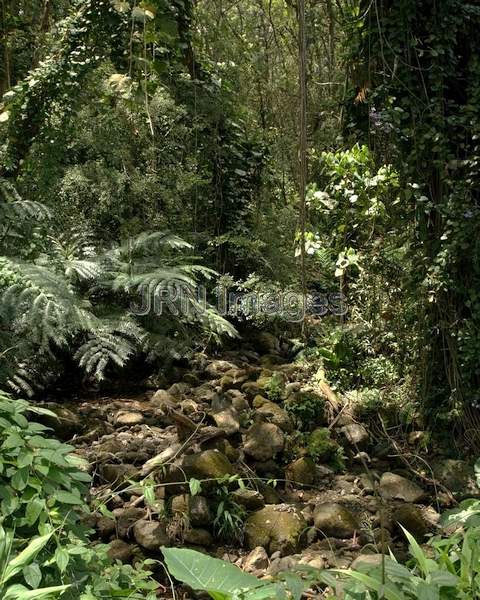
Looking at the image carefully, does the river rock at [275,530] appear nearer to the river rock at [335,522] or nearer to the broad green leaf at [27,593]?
the river rock at [335,522]

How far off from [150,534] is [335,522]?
0.87 meters

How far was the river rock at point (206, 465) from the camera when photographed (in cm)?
297

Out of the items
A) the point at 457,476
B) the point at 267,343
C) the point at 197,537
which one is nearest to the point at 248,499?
the point at 197,537

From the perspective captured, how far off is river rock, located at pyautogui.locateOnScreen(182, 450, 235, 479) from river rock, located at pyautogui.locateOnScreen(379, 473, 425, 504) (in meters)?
0.85

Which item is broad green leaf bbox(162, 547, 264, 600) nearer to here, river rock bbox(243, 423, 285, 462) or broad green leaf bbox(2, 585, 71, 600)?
broad green leaf bbox(2, 585, 71, 600)

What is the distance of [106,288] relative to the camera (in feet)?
15.1

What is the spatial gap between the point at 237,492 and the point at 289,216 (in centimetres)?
356

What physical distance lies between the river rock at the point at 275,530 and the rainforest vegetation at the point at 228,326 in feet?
0.04

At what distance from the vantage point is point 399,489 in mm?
3316

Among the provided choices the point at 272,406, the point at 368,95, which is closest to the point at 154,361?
the point at 272,406

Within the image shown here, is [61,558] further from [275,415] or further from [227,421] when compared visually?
[275,415]

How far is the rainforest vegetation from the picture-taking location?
7.11 ft

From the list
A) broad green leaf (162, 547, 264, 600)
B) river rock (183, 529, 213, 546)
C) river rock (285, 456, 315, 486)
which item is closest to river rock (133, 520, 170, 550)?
river rock (183, 529, 213, 546)

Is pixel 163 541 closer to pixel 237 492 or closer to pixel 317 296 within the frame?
pixel 237 492
